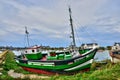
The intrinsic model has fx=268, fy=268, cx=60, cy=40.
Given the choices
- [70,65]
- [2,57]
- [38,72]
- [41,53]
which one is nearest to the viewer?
[70,65]

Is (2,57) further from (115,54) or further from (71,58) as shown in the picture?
(115,54)

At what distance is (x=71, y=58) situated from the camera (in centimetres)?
2936

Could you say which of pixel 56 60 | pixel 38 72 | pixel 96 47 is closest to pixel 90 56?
pixel 96 47

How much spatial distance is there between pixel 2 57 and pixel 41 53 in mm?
6953

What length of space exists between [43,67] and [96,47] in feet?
21.1

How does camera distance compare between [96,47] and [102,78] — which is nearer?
[102,78]

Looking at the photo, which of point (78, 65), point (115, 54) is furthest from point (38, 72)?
point (115, 54)

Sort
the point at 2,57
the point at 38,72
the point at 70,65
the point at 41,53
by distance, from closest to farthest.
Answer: the point at 70,65, the point at 38,72, the point at 41,53, the point at 2,57

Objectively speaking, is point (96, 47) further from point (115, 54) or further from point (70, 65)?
point (115, 54)

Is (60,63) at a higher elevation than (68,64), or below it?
higher

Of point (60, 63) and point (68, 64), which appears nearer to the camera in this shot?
point (68, 64)

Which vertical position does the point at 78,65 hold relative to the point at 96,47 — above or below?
below

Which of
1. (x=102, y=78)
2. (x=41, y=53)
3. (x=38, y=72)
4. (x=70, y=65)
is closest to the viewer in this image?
(x=102, y=78)

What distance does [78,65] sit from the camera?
29.3m
